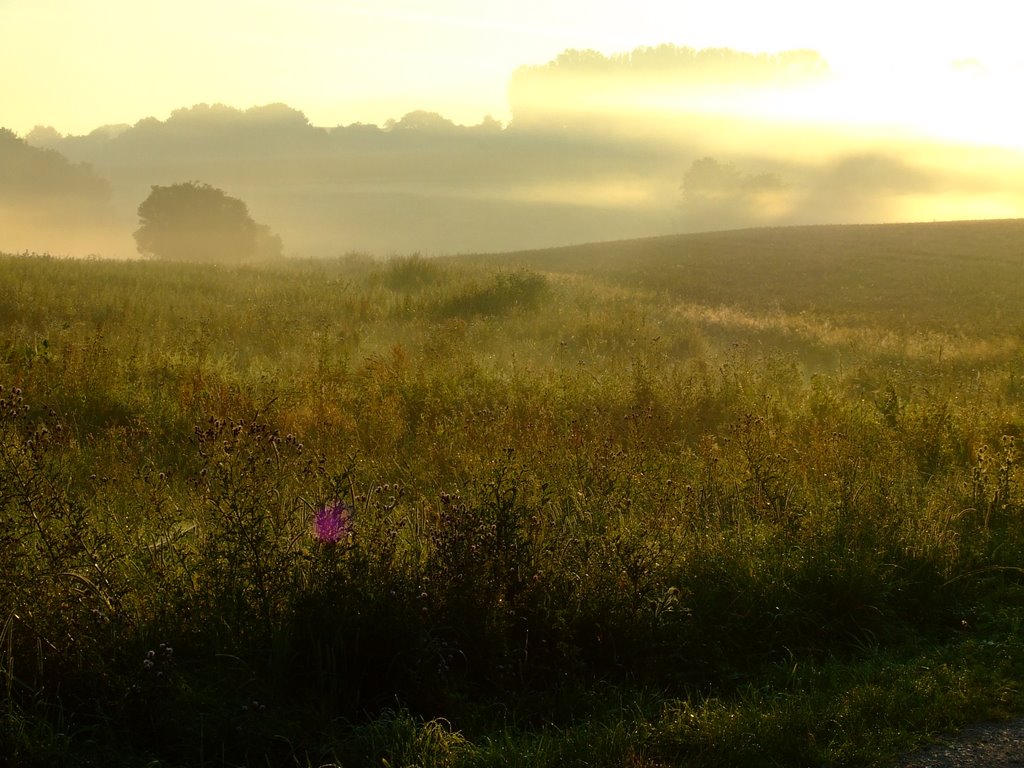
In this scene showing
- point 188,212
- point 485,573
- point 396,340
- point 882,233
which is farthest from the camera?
point 188,212

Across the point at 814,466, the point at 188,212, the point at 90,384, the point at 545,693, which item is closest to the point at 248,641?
the point at 545,693

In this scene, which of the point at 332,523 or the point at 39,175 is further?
the point at 39,175

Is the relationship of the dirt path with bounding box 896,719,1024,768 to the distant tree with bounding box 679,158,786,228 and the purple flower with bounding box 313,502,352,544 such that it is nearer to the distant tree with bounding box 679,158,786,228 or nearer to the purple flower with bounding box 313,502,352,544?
the purple flower with bounding box 313,502,352,544

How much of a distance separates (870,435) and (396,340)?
9.47 metres

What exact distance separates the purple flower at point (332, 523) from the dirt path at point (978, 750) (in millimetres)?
3209

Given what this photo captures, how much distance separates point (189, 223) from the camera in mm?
75188

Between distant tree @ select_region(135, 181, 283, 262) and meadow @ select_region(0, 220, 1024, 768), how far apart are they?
67.2 metres

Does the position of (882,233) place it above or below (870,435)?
above

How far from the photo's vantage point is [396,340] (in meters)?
16.6

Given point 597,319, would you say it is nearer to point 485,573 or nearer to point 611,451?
point 611,451

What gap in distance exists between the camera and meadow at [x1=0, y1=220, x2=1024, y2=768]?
13.7 ft

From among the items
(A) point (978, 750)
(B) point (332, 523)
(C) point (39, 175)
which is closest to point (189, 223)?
(C) point (39, 175)

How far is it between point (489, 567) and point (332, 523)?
1053mm

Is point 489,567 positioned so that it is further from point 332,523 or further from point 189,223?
point 189,223
